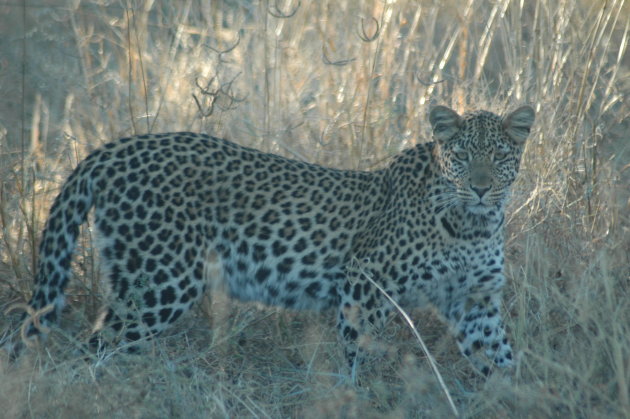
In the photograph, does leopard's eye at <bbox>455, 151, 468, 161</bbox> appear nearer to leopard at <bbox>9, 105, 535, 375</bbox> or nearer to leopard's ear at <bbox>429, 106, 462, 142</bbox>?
leopard at <bbox>9, 105, 535, 375</bbox>

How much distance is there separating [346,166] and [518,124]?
2.03 m

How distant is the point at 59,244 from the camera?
5648mm

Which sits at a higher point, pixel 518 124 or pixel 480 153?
pixel 518 124

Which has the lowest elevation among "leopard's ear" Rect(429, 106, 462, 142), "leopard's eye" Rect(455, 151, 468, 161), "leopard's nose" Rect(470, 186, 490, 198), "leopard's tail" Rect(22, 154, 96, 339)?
"leopard's tail" Rect(22, 154, 96, 339)

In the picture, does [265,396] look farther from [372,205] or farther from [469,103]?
[469,103]

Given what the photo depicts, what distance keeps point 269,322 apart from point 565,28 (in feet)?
10.8

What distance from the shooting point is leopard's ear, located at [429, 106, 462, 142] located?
19.2 feet

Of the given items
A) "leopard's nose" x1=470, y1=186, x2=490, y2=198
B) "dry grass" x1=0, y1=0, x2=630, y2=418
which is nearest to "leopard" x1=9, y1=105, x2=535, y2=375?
"leopard's nose" x1=470, y1=186, x2=490, y2=198

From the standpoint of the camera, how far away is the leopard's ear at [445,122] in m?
5.85

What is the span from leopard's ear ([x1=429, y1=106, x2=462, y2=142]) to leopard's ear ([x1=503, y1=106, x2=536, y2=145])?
29 centimetres

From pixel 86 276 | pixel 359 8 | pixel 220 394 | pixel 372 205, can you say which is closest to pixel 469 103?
pixel 359 8

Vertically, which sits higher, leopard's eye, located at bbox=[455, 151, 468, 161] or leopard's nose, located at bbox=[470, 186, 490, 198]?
leopard's eye, located at bbox=[455, 151, 468, 161]

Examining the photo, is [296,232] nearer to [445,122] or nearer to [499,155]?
[445,122]

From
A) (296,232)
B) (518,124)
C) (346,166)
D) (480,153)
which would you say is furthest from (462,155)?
(346,166)
